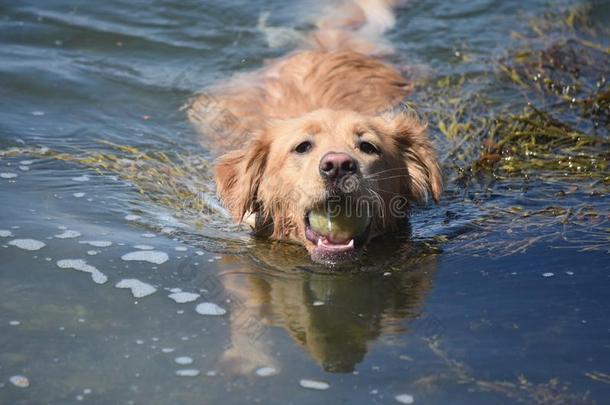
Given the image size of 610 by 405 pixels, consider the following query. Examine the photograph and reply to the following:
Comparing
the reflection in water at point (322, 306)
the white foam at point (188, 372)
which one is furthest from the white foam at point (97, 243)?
the white foam at point (188, 372)

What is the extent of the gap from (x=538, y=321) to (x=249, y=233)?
2035 mm

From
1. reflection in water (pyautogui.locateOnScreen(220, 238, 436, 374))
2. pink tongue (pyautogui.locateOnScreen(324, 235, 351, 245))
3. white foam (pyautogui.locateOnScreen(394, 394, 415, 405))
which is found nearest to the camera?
white foam (pyautogui.locateOnScreen(394, 394, 415, 405))

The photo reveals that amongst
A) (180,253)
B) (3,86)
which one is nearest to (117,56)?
(3,86)

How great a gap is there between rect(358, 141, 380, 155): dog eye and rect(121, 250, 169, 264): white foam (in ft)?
4.13

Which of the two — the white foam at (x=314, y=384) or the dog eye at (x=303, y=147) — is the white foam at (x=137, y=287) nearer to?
the white foam at (x=314, y=384)

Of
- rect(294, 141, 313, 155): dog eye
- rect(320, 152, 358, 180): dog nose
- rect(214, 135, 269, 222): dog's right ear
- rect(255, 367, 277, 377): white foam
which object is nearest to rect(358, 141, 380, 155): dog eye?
rect(294, 141, 313, 155): dog eye

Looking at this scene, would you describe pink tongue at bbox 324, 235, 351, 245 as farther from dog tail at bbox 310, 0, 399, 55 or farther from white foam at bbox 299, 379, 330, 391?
dog tail at bbox 310, 0, 399, 55

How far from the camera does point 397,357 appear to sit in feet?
12.0

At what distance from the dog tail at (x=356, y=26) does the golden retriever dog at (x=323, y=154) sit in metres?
0.70

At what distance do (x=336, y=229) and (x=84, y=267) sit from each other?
1.32m

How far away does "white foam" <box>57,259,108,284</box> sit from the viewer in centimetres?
436

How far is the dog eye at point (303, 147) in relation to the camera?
512cm

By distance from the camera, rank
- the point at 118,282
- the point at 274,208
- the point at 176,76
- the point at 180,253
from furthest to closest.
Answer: the point at 176,76
the point at 274,208
the point at 180,253
the point at 118,282

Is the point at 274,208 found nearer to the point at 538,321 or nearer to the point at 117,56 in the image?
the point at 538,321
